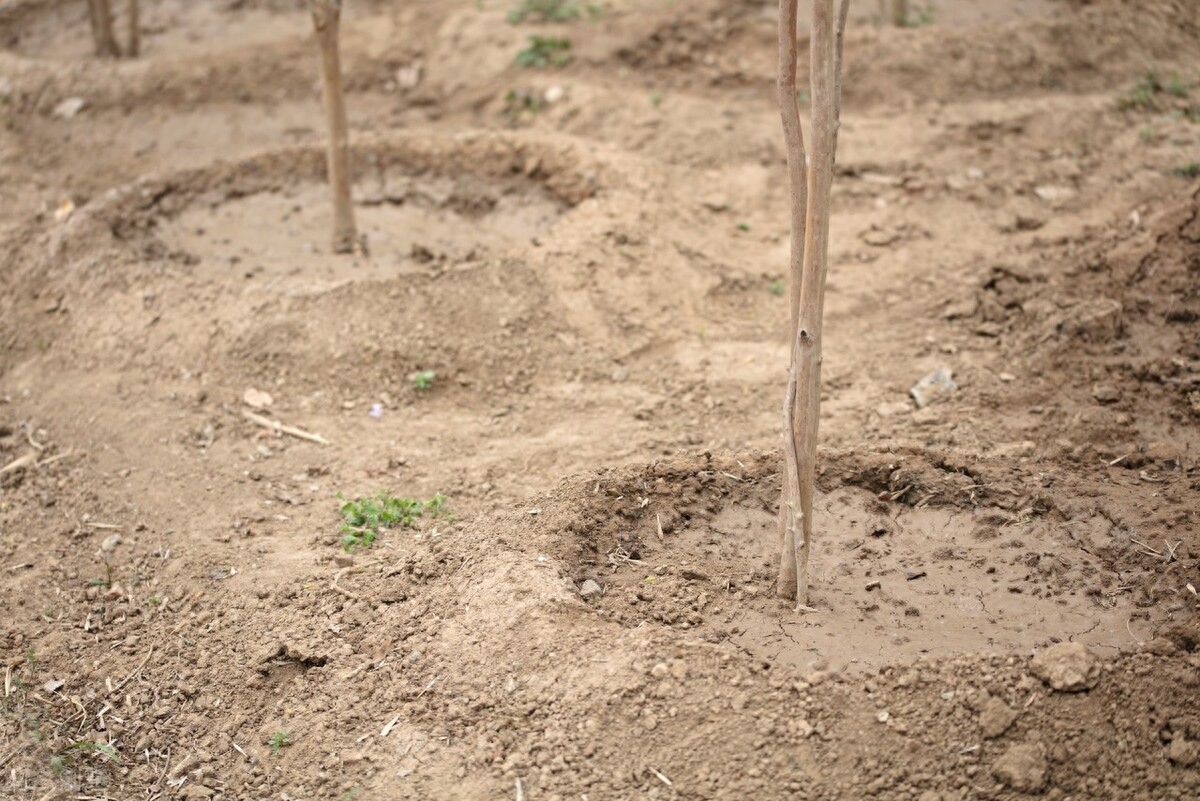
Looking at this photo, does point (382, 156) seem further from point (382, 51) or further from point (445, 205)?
point (382, 51)

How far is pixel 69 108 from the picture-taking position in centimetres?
867

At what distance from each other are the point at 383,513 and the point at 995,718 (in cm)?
245

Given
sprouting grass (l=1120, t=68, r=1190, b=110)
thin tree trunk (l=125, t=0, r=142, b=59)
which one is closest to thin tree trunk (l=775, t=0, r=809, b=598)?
sprouting grass (l=1120, t=68, r=1190, b=110)

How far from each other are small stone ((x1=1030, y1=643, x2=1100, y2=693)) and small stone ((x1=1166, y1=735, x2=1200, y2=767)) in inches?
10.4

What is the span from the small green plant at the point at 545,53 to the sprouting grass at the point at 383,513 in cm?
455

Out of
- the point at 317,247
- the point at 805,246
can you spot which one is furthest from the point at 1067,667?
the point at 317,247

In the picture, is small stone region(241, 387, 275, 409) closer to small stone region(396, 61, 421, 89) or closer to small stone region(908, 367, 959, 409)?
small stone region(908, 367, 959, 409)

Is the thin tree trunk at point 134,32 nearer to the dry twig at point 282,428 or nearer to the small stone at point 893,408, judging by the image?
the dry twig at point 282,428

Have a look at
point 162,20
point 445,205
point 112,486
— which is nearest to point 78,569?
point 112,486

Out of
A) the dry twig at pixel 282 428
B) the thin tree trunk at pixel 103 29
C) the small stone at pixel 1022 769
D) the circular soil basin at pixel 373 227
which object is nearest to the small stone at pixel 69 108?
the thin tree trunk at pixel 103 29

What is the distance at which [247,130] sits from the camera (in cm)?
868

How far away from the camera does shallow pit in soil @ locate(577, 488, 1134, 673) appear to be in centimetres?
396

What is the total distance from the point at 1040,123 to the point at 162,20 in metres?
7.22

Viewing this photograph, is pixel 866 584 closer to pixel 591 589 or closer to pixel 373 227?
pixel 591 589
